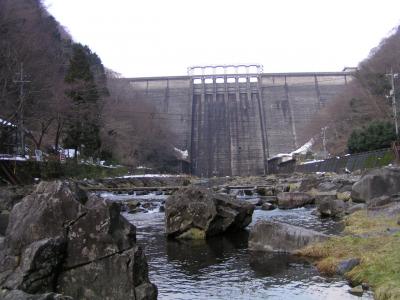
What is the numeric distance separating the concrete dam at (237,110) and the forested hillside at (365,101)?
37.2ft

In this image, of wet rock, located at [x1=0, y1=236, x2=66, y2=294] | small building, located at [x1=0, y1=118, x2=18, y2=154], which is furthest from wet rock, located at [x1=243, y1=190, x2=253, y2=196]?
wet rock, located at [x1=0, y1=236, x2=66, y2=294]

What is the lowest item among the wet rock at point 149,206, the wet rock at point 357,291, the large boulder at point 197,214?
the wet rock at point 357,291

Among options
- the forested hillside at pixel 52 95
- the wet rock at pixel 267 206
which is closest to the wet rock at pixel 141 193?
the forested hillside at pixel 52 95

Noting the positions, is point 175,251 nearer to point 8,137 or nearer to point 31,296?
point 31,296

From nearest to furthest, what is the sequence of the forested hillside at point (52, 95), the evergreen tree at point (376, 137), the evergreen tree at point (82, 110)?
1. the forested hillside at point (52, 95)
2. the evergreen tree at point (376, 137)
3. the evergreen tree at point (82, 110)

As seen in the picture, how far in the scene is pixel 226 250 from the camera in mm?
10633

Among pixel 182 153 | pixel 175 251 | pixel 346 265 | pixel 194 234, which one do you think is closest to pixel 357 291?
pixel 346 265

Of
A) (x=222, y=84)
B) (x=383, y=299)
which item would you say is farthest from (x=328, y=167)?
(x=222, y=84)

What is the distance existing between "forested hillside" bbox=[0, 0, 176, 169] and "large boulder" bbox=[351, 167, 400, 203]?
24685 mm

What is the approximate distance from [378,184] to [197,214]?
25.6 feet

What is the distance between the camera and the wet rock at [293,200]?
2003cm

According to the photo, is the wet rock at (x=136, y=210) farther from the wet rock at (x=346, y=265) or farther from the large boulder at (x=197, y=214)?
the wet rock at (x=346, y=265)

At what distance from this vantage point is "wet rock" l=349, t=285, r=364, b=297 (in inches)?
261

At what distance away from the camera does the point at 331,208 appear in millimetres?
15961
